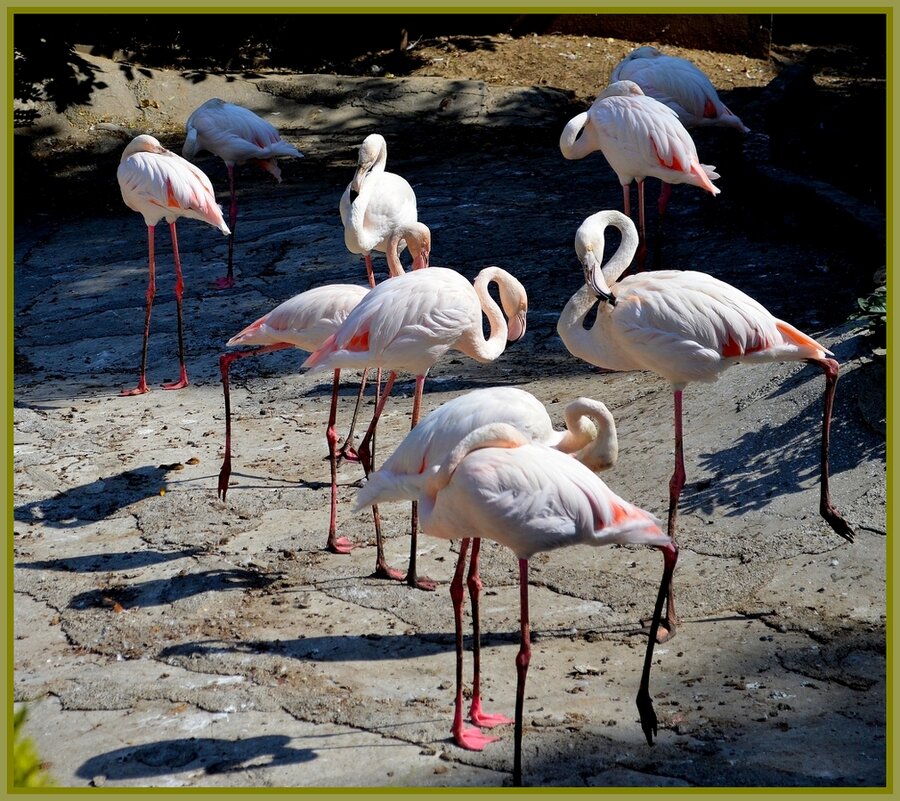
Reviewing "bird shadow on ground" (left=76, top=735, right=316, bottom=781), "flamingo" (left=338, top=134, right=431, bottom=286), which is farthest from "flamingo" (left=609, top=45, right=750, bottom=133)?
"bird shadow on ground" (left=76, top=735, right=316, bottom=781)

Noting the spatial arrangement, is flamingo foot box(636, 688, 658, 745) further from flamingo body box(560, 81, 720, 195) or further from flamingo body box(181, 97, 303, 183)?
flamingo body box(181, 97, 303, 183)

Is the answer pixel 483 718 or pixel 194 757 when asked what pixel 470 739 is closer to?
pixel 483 718

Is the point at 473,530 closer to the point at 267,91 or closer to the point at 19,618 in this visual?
the point at 19,618

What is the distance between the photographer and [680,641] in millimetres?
3889

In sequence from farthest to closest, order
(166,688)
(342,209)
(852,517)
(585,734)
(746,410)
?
1. (342,209)
2. (746,410)
3. (852,517)
4. (166,688)
5. (585,734)

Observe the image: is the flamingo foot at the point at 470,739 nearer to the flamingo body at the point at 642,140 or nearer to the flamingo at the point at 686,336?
the flamingo at the point at 686,336

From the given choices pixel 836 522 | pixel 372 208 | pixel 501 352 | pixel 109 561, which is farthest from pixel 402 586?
pixel 372 208

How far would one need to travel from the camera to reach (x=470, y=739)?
338cm

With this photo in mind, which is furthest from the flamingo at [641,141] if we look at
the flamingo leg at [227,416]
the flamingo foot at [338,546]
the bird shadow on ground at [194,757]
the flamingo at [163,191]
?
the bird shadow on ground at [194,757]

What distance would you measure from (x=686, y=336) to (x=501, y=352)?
0.88 metres

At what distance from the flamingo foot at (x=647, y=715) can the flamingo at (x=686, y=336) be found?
72cm

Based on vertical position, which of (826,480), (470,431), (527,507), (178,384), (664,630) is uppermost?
(470,431)

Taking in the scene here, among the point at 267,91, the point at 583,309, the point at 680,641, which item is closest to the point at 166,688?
the point at 680,641

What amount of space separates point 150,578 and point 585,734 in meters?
2.01
